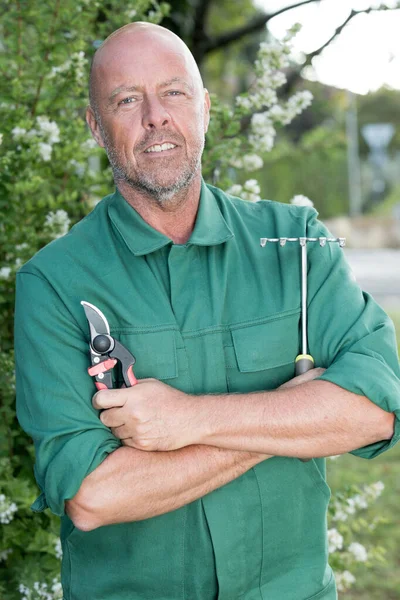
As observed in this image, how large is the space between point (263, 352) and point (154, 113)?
729 mm

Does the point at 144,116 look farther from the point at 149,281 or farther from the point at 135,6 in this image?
the point at 135,6

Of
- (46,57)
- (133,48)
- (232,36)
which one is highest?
(232,36)

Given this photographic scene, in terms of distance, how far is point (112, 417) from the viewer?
7.22ft

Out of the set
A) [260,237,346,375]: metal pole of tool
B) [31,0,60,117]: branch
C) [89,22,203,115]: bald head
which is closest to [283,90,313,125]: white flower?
[31,0,60,117]: branch

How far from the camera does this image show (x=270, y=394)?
226cm

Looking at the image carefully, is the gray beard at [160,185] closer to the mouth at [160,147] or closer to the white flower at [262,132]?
the mouth at [160,147]

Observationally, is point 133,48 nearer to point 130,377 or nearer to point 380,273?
point 130,377

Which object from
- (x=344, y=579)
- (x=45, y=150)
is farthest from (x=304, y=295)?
(x=344, y=579)

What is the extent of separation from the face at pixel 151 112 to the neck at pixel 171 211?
0.10 feet

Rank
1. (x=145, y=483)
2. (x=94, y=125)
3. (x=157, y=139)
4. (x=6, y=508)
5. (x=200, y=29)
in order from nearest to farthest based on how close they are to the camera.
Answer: (x=145, y=483) → (x=157, y=139) → (x=94, y=125) → (x=6, y=508) → (x=200, y=29)

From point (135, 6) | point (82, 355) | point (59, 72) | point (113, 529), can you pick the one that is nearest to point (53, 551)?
point (113, 529)

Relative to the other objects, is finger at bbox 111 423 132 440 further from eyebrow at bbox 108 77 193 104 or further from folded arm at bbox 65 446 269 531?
eyebrow at bbox 108 77 193 104

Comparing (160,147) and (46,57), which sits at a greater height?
(46,57)

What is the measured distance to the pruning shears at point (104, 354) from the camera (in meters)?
2.18
